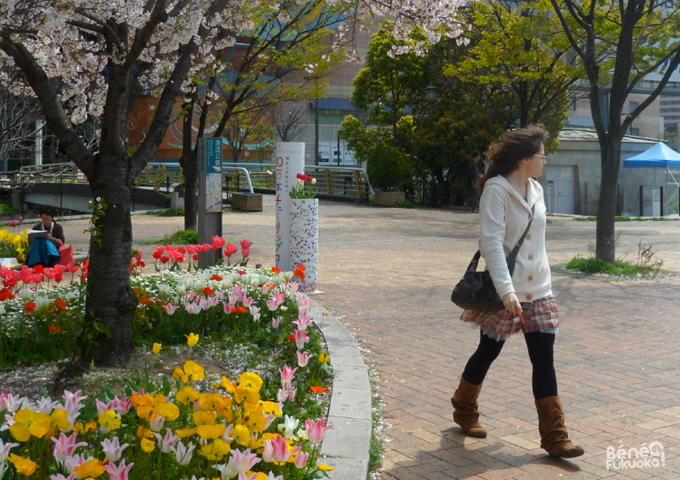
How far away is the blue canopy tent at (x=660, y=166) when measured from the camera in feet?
90.9

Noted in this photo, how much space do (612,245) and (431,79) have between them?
18.1 metres

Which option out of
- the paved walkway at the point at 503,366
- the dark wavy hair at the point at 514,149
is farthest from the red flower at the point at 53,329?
the dark wavy hair at the point at 514,149

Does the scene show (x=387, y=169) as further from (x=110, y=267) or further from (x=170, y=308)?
(x=110, y=267)

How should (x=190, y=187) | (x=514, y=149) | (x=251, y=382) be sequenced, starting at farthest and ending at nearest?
(x=190, y=187) < (x=514, y=149) < (x=251, y=382)

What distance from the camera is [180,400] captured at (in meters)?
3.37

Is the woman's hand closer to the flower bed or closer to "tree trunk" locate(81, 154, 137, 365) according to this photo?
the flower bed

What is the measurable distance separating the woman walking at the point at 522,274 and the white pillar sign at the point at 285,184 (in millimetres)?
5112

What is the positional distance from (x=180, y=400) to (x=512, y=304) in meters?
1.81

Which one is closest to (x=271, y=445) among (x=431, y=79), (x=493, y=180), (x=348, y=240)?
(x=493, y=180)

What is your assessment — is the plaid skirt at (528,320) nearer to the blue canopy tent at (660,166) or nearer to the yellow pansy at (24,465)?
the yellow pansy at (24,465)

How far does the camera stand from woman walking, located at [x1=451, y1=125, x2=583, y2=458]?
4.35 metres

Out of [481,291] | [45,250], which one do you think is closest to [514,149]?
[481,291]

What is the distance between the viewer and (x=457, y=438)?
4.77m

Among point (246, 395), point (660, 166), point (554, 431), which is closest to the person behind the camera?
point (246, 395)
